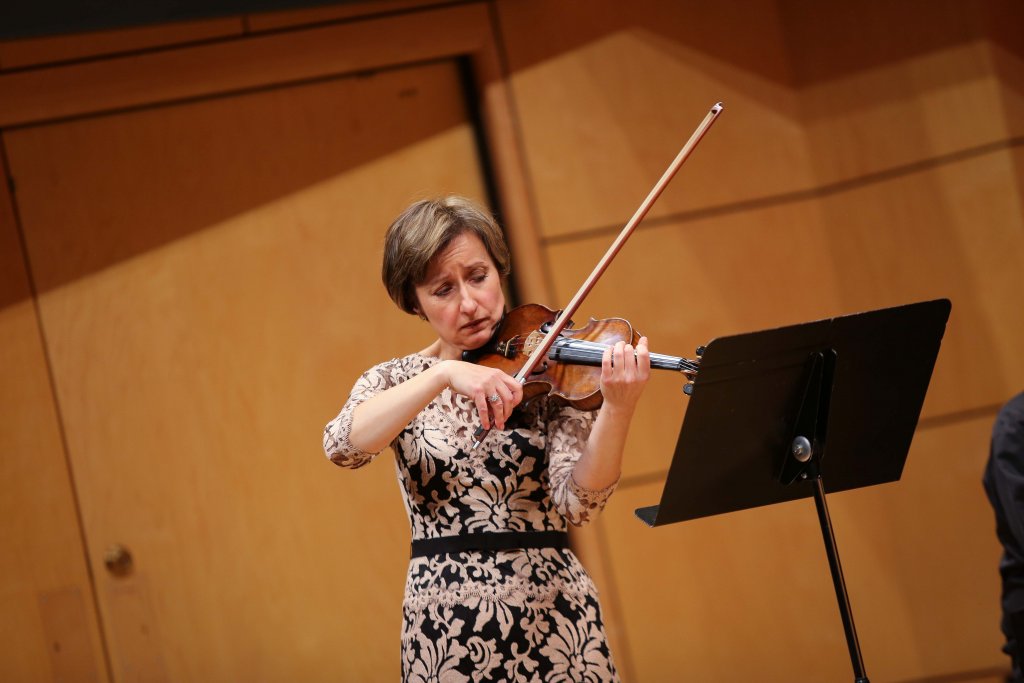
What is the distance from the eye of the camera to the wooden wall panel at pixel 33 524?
2.71 metres

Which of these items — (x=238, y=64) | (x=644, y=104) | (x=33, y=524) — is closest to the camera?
(x=33, y=524)

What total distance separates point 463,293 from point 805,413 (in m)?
0.53

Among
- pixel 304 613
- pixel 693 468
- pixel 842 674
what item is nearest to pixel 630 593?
pixel 842 674

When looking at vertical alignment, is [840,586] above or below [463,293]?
below

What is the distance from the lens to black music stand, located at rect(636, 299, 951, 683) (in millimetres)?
1429

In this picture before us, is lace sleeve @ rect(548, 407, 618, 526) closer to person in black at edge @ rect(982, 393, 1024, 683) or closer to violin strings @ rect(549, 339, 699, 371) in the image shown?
violin strings @ rect(549, 339, 699, 371)

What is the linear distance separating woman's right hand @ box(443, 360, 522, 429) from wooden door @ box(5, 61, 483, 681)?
150cm

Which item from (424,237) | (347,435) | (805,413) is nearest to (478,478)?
(347,435)

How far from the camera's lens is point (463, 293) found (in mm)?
1624

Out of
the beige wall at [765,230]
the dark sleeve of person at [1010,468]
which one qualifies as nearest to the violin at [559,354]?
the dark sleeve of person at [1010,468]

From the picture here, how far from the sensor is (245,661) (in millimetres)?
2828

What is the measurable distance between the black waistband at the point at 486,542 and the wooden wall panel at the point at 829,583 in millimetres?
1425

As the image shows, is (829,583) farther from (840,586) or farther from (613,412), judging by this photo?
(613,412)

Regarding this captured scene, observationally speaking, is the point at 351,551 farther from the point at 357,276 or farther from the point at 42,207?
the point at 42,207
